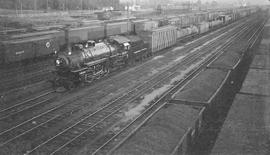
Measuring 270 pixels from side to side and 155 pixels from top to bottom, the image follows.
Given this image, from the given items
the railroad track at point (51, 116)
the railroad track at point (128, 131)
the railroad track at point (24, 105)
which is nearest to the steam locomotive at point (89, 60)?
the railroad track at point (24, 105)

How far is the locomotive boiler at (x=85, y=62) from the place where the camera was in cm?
2006

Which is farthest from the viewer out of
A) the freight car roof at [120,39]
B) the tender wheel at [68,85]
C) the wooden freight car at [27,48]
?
the freight car roof at [120,39]

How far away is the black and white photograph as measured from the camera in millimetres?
12477

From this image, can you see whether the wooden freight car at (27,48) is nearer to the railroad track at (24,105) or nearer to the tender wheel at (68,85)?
the railroad track at (24,105)

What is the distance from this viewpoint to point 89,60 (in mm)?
21531

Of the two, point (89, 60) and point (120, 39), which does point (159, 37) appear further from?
point (89, 60)

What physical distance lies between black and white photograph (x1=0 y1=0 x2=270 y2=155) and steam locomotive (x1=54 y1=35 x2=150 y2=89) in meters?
0.08

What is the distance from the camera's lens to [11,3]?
6397 centimetres

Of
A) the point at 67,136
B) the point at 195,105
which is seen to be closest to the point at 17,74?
the point at 67,136

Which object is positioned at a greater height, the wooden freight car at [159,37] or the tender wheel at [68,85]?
the wooden freight car at [159,37]

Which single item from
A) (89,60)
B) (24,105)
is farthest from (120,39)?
(24,105)

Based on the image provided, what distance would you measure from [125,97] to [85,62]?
13.3 ft

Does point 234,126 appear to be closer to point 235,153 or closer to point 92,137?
point 235,153

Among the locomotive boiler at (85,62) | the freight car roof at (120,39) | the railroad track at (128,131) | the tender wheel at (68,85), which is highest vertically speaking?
the freight car roof at (120,39)
